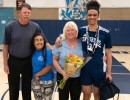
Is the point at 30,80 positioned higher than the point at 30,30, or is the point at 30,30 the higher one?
the point at 30,30

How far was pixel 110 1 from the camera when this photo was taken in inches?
603

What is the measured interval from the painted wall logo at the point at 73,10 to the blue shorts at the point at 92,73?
39.1 ft

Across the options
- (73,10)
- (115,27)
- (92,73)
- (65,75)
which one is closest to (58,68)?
(65,75)

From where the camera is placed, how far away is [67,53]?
3611 mm

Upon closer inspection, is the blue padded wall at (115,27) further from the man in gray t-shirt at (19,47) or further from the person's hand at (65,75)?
the person's hand at (65,75)

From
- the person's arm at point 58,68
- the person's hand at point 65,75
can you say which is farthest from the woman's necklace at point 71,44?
the person's hand at point 65,75

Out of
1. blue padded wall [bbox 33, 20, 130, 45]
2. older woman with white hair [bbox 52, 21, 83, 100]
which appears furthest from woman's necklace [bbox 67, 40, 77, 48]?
blue padded wall [bbox 33, 20, 130, 45]

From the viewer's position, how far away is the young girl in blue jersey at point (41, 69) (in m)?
3.76

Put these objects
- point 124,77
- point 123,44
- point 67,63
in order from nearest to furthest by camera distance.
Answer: point 67,63 → point 124,77 → point 123,44

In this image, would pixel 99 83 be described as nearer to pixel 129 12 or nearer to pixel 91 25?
pixel 91 25

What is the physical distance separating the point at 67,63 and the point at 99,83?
58cm

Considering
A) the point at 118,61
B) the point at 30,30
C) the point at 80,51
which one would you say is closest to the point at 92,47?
the point at 80,51

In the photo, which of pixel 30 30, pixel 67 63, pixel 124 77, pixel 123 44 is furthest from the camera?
pixel 123 44

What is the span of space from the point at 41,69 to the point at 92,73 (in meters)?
0.78
